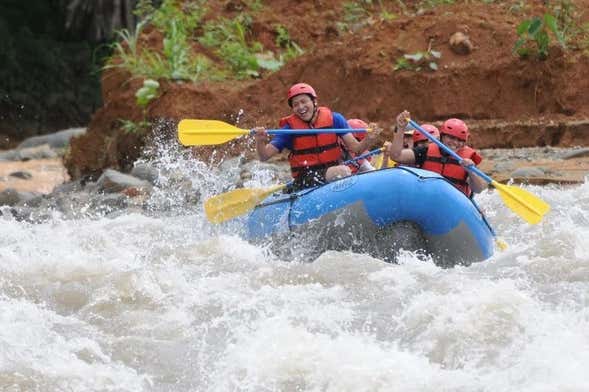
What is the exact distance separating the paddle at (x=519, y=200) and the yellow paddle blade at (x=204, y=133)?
61.7 inches

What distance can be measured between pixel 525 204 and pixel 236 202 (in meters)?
2.12

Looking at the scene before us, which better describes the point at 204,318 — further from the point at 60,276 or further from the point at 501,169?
the point at 501,169

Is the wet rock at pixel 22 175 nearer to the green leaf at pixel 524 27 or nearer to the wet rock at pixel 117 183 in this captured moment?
the wet rock at pixel 117 183

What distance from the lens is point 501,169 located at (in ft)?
38.1

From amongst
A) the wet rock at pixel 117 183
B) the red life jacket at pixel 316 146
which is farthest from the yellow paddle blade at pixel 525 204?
the wet rock at pixel 117 183

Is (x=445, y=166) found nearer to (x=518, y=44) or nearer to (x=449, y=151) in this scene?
(x=449, y=151)

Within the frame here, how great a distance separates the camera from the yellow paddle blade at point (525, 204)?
8.47 meters

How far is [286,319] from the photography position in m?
6.63

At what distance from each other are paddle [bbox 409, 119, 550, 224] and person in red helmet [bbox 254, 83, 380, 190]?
0.69 meters

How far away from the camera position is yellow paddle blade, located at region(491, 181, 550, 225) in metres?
8.47

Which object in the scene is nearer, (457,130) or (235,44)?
(457,130)

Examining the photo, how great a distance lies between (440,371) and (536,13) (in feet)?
27.5

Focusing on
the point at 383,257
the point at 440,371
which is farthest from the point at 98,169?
the point at 440,371

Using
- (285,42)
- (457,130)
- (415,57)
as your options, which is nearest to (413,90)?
(415,57)
